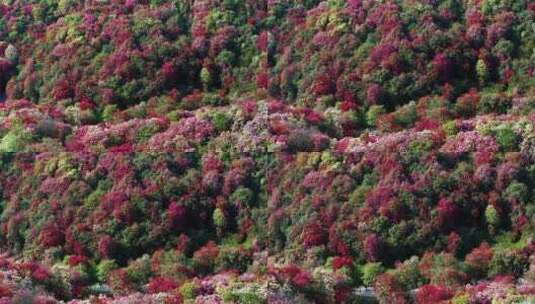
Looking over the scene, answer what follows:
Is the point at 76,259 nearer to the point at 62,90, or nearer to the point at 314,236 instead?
the point at 314,236

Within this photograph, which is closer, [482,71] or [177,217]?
[177,217]

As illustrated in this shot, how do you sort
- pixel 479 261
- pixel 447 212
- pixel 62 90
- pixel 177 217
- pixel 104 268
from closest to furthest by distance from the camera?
pixel 479 261, pixel 447 212, pixel 104 268, pixel 177 217, pixel 62 90

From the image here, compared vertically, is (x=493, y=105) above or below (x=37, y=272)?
above

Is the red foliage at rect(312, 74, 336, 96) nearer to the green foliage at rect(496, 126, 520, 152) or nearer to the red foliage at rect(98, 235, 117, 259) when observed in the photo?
the green foliage at rect(496, 126, 520, 152)

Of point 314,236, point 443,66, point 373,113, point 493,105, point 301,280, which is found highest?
point 443,66

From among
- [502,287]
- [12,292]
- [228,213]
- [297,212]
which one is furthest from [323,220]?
[12,292]

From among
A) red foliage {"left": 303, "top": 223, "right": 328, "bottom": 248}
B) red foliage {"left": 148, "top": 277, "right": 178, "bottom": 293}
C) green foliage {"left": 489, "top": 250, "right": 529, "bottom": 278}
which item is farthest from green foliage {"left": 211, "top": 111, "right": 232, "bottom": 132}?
green foliage {"left": 489, "top": 250, "right": 529, "bottom": 278}

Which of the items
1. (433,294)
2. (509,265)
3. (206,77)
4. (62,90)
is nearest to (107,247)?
(206,77)
